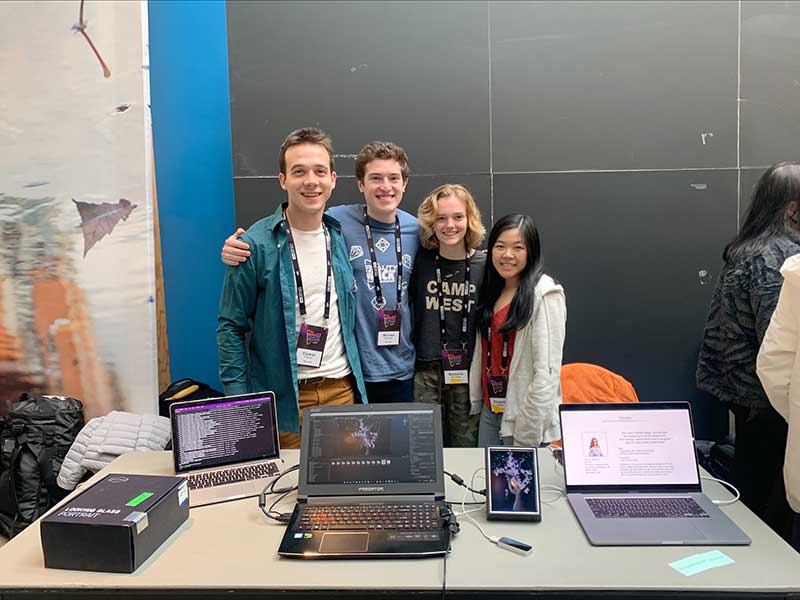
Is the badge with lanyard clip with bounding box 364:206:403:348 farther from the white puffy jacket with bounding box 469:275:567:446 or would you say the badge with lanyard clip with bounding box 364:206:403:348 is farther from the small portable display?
the small portable display

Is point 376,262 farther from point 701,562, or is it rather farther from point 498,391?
point 701,562

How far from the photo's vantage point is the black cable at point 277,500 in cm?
157

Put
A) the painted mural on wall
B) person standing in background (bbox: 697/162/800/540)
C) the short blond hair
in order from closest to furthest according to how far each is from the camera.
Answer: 1. person standing in background (bbox: 697/162/800/540)
2. the short blond hair
3. the painted mural on wall

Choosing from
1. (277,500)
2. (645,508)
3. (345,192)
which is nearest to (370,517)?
(277,500)

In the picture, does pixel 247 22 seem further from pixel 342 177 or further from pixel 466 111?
pixel 466 111

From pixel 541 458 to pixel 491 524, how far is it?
481 mm

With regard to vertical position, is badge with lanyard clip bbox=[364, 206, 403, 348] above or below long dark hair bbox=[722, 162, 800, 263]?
below

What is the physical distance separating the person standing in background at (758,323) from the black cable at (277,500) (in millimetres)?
1599

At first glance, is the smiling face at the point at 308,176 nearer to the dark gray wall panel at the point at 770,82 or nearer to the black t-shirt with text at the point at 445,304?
the black t-shirt with text at the point at 445,304

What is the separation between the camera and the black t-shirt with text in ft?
7.88

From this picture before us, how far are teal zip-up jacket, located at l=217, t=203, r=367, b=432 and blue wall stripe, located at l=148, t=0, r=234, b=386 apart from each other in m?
1.17

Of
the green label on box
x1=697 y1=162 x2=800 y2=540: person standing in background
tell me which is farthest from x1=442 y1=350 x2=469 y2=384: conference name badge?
the green label on box

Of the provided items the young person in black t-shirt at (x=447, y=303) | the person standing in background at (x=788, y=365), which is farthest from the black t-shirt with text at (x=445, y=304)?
the person standing in background at (x=788, y=365)

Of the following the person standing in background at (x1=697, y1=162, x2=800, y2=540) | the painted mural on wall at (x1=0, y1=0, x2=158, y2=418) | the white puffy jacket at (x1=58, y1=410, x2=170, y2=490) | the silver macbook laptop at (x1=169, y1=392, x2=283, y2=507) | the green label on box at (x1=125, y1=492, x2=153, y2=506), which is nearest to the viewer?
the green label on box at (x1=125, y1=492, x2=153, y2=506)
